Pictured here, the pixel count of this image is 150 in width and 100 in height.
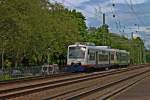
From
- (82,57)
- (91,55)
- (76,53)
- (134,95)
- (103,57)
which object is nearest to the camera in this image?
(134,95)

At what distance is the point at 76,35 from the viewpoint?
70688mm

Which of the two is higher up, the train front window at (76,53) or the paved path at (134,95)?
the train front window at (76,53)

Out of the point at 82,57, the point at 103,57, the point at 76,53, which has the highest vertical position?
the point at 76,53

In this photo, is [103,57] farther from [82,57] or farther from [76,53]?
[82,57]

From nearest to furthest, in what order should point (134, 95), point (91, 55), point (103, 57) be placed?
point (134, 95), point (91, 55), point (103, 57)

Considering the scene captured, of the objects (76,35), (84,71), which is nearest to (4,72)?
(84,71)

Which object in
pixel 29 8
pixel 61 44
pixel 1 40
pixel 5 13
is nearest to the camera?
pixel 5 13

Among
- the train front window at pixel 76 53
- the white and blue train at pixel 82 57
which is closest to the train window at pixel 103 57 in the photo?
the white and blue train at pixel 82 57

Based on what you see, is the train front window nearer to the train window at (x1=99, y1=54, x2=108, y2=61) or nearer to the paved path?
the train window at (x1=99, y1=54, x2=108, y2=61)

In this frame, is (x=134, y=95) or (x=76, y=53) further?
(x=76, y=53)

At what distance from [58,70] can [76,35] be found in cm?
1406

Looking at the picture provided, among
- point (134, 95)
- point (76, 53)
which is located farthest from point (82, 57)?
point (134, 95)

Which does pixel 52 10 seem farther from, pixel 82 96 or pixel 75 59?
pixel 82 96

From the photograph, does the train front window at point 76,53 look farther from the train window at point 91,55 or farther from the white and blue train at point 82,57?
the train window at point 91,55
